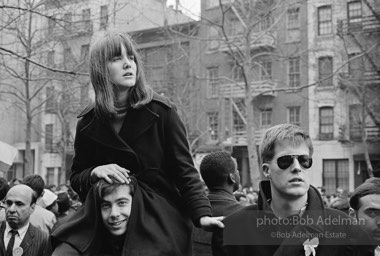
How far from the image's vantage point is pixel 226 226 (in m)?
3.20

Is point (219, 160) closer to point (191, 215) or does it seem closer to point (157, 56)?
point (191, 215)

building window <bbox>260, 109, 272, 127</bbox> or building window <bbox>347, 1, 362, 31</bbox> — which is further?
building window <bbox>260, 109, 272, 127</bbox>

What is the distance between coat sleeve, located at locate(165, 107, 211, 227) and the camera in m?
3.26

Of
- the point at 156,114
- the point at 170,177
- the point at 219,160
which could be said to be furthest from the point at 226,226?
the point at 219,160

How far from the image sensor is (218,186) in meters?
5.15

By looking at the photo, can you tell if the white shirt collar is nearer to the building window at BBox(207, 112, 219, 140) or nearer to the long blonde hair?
the long blonde hair

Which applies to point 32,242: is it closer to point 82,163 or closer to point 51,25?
point 82,163

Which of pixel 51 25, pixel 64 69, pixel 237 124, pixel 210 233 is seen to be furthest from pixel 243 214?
pixel 237 124

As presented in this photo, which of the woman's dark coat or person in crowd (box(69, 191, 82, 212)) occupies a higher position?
the woman's dark coat

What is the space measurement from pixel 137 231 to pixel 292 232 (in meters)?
0.85

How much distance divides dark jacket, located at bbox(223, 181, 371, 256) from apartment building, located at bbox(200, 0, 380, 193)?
2527 cm

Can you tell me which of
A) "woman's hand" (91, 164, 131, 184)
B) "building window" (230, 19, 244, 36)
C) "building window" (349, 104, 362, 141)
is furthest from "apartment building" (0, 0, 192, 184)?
"building window" (349, 104, 362, 141)

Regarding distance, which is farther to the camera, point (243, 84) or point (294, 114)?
point (294, 114)

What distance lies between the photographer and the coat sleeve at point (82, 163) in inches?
135
